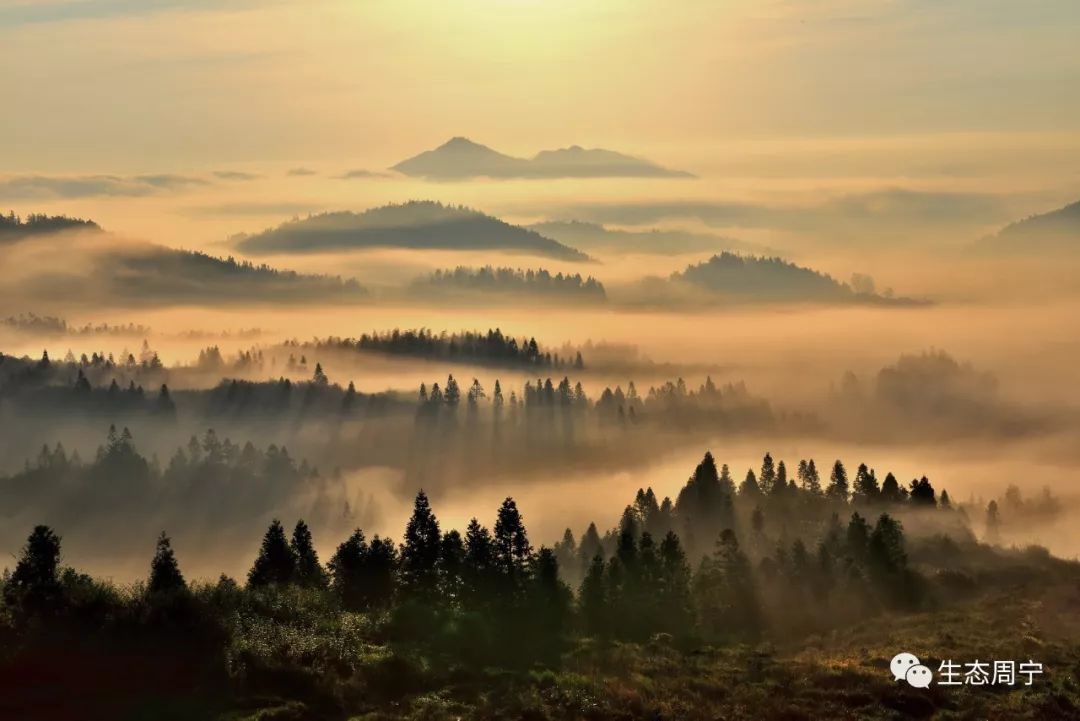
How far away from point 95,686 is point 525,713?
36.1m

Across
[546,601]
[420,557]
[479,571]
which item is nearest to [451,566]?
[479,571]

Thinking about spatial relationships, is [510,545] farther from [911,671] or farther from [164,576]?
Answer: [911,671]

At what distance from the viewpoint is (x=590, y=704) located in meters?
101

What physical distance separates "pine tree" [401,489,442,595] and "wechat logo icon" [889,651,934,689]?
51220 millimetres

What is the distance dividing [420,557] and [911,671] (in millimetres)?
55240

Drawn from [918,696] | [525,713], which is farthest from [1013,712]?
[525,713]

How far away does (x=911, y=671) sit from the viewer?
106 metres

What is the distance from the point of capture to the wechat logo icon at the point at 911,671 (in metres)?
104

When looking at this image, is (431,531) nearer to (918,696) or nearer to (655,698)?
(655,698)

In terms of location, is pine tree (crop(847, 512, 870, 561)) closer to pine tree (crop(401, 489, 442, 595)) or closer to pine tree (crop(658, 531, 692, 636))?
pine tree (crop(658, 531, 692, 636))

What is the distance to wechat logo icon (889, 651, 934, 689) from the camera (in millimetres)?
104125

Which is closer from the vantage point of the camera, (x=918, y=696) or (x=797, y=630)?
(x=918, y=696)

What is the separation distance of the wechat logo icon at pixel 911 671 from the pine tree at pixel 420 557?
5122 centimetres

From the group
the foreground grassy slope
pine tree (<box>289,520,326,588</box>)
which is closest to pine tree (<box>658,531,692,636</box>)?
the foreground grassy slope
